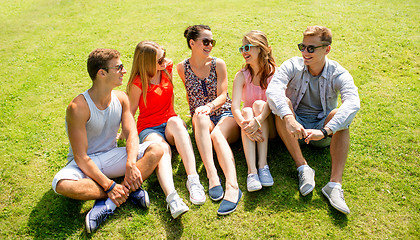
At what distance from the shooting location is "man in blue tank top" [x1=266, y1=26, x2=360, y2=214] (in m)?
4.34

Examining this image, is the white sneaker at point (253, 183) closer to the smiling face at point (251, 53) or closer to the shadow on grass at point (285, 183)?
the shadow on grass at point (285, 183)

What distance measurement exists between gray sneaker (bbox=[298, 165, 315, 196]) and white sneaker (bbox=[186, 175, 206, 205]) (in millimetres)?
1372

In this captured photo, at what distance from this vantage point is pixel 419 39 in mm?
8742

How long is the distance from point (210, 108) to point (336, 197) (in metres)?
2.21

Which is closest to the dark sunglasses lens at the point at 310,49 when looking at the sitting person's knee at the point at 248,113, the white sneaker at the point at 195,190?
the sitting person's knee at the point at 248,113

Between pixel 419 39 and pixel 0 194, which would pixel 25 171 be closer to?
pixel 0 194

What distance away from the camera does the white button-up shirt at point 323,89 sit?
4320 millimetres

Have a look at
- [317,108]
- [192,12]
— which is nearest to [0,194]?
[317,108]

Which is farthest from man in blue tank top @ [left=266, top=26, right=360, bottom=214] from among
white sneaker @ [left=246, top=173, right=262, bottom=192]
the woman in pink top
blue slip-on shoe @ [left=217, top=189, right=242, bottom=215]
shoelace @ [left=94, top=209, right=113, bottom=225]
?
shoelace @ [left=94, top=209, right=113, bottom=225]

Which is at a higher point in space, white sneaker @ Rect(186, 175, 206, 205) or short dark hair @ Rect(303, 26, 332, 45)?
short dark hair @ Rect(303, 26, 332, 45)

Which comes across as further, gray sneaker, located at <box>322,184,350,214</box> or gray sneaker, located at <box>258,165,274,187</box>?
gray sneaker, located at <box>258,165,274,187</box>

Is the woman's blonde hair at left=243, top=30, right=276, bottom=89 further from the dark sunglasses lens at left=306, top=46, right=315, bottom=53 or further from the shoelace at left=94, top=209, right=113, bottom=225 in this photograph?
the shoelace at left=94, top=209, right=113, bottom=225

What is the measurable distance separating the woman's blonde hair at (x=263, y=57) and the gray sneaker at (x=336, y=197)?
1.87 m

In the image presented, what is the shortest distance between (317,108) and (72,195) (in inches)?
148
